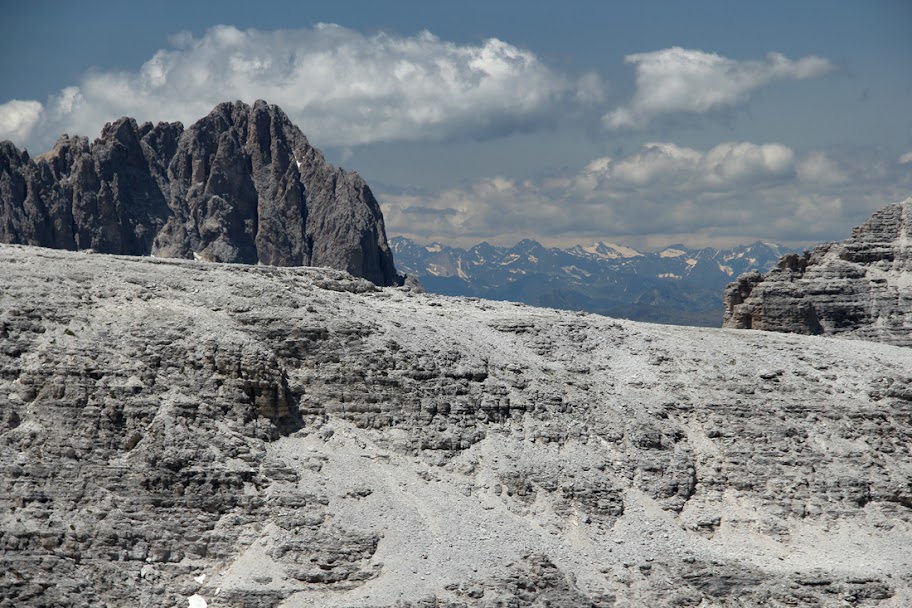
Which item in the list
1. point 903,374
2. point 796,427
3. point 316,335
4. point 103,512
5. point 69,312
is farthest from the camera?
point 903,374

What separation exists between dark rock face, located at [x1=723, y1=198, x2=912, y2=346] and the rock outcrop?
13.3 metres

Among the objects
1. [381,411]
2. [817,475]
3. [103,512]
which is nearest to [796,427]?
[817,475]

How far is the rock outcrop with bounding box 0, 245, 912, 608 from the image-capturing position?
4288 centimetres

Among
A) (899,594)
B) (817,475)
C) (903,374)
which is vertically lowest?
(899,594)

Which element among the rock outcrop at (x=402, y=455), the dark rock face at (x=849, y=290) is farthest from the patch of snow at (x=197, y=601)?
the dark rock face at (x=849, y=290)

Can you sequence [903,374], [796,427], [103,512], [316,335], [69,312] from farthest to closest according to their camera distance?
[903,374] → [796,427] → [316,335] → [69,312] → [103,512]

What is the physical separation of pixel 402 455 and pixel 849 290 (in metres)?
34.9

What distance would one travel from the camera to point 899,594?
4828cm

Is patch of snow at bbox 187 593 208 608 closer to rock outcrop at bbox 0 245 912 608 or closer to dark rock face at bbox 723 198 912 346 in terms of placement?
rock outcrop at bbox 0 245 912 608

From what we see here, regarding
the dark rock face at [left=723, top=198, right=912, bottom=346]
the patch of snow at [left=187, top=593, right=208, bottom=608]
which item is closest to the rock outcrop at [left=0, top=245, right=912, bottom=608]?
the patch of snow at [left=187, top=593, right=208, bottom=608]

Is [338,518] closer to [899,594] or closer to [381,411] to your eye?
[381,411]

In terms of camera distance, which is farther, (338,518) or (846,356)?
(846,356)

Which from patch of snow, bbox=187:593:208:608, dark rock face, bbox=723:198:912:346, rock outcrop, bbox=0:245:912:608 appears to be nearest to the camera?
patch of snow, bbox=187:593:208:608

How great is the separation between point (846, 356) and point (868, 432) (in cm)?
623
